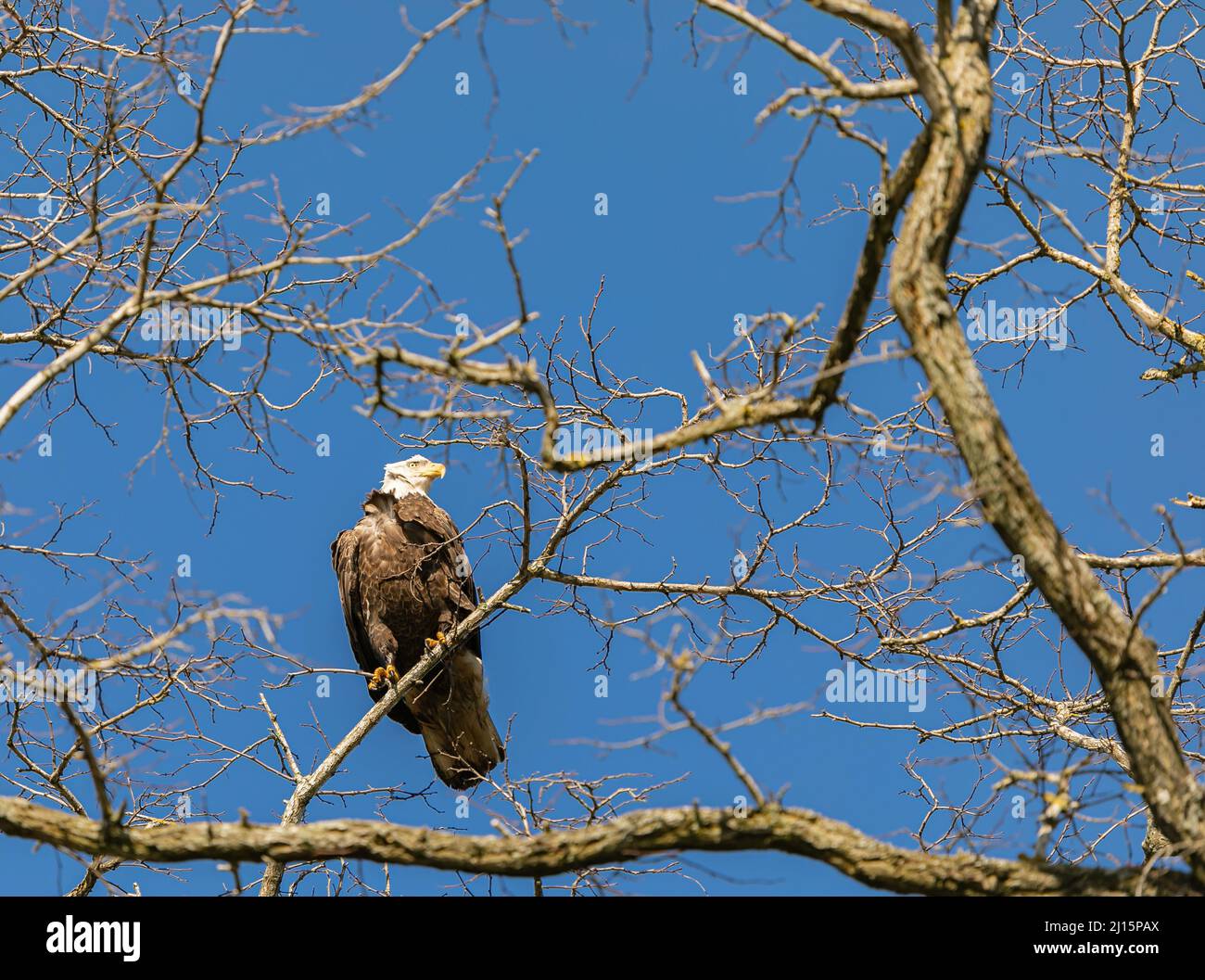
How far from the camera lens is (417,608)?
25.1 feet

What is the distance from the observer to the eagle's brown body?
7.58 meters

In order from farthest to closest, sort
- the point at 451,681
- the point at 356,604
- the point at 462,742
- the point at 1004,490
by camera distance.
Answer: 1. the point at 356,604
2. the point at 462,742
3. the point at 451,681
4. the point at 1004,490

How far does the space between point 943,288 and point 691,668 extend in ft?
3.93

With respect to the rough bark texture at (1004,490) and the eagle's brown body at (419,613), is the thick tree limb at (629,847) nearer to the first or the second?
the rough bark texture at (1004,490)

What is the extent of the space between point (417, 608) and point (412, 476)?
964 mm

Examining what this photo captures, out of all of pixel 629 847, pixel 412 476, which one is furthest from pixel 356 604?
pixel 629 847

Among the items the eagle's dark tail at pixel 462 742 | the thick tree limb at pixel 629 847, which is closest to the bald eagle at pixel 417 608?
the eagle's dark tail at pixel 462 742

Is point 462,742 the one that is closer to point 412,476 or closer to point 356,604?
point 356,604

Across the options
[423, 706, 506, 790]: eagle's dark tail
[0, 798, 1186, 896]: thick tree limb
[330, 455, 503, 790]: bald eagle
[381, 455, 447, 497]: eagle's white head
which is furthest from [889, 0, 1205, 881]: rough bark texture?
[381, 455, 447, 497]: eagle's white head
